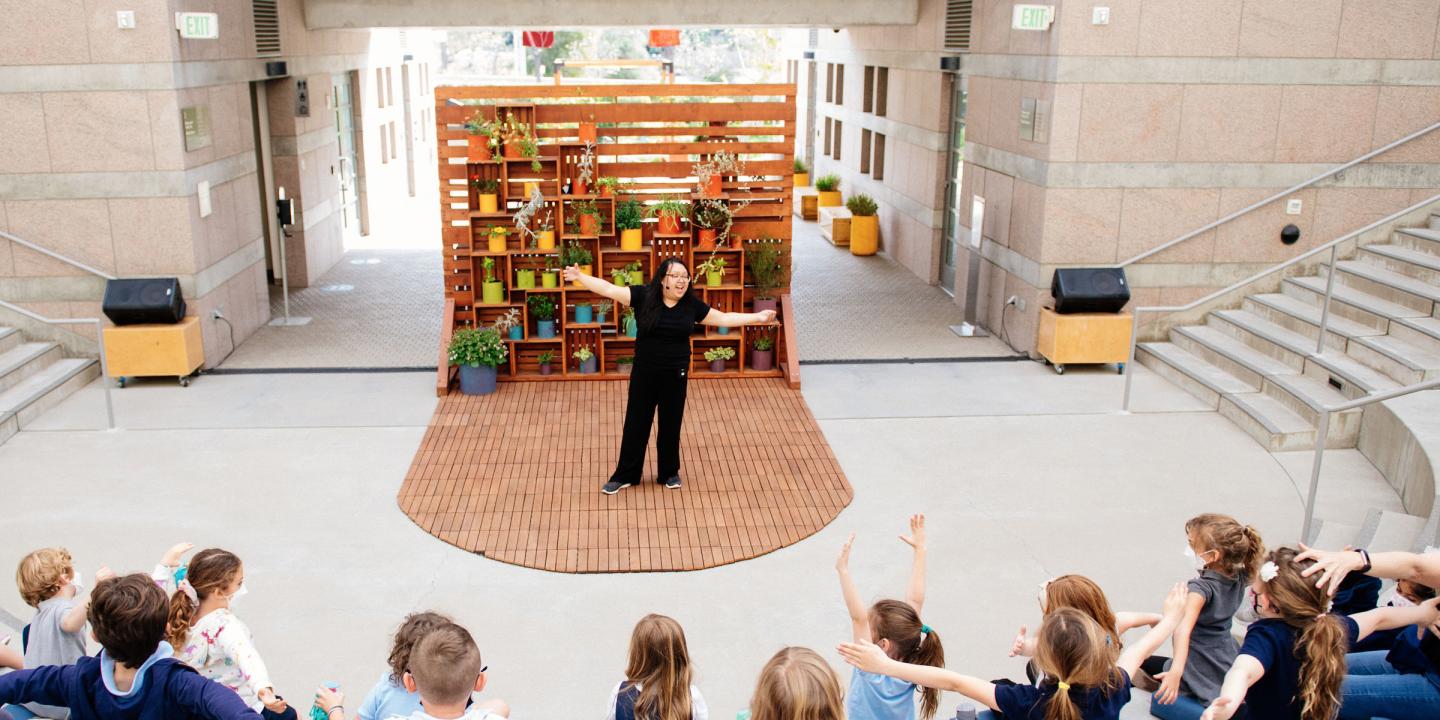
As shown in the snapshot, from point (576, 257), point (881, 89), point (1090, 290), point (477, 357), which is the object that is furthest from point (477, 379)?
point (881, 89)

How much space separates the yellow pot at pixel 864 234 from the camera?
1557 centimetres

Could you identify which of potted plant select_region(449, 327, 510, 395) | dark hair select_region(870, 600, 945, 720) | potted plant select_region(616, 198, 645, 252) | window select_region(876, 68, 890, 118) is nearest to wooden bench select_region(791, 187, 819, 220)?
window select_region(876, 68, 890, 118)

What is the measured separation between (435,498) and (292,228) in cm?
657

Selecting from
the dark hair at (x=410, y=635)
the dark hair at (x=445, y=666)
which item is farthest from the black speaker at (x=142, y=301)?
the dark hair at (x=445, y=666)

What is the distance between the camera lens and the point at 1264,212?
10.2m

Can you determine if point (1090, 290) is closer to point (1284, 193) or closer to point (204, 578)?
point (1284, 193)

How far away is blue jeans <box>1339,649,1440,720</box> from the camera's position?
13.5 feet

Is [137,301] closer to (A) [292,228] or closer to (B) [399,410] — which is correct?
(B) [399,410]

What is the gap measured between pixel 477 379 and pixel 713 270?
6.90 feet

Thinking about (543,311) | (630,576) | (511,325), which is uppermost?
(543,311)

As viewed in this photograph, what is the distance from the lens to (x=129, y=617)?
11.2 ft

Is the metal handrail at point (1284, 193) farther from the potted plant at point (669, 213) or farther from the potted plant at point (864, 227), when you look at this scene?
the potted plant at point (864, 227)

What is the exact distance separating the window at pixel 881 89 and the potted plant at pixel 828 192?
2.75m

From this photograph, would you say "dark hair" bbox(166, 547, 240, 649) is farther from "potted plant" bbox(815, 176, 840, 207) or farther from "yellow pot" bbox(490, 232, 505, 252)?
"potted plant" bbox(815, 176, 840, 207)
